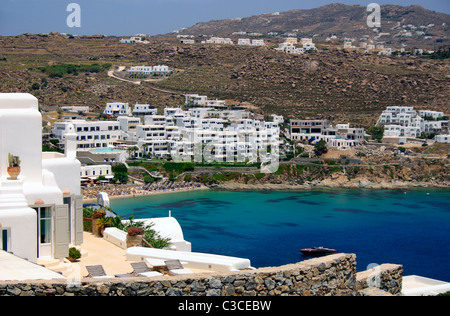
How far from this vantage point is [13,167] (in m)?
9.16

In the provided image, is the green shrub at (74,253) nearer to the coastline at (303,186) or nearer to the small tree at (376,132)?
the coastline at (303,186)

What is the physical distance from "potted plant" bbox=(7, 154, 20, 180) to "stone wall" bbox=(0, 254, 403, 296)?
13.3 ft

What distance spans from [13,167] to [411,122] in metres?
70.7

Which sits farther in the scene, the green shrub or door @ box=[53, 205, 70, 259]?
the green shrub

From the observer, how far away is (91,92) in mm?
83312

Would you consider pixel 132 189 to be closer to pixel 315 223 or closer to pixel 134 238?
pixel 315 223

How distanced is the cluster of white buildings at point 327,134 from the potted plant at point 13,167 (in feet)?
191

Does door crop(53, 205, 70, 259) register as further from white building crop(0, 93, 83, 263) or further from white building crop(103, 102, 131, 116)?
white building crop(103, 102, 131, 116)

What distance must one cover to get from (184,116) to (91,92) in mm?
18828

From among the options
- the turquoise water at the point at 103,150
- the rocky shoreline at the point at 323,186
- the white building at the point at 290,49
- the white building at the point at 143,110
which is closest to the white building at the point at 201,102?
the white building at the point at 143,110

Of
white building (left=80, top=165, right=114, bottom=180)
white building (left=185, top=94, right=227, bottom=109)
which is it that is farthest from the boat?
white building (left=185, top=94, right=227, bottom=109)

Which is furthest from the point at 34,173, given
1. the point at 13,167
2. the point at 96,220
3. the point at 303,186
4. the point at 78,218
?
the point at 303,186

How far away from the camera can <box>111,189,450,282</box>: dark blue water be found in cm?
3478

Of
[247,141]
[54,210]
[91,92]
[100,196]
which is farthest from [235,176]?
[54,210]
